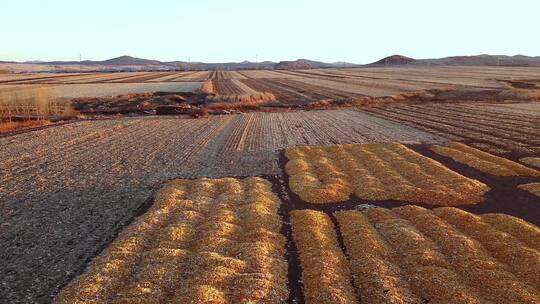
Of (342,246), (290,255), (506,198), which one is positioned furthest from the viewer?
(506,198)

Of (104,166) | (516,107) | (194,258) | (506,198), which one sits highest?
(516,107)

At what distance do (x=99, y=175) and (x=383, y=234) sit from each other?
24.0m

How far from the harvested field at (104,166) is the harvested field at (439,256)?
12370 mm

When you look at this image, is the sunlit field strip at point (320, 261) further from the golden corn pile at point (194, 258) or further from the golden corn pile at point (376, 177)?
the golden corn pile at point (376, 177)

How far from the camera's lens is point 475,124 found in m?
57.8

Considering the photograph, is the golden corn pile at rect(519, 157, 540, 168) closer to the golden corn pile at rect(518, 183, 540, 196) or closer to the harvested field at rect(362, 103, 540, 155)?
the harvested field at rect(362, 103, 540, 155)

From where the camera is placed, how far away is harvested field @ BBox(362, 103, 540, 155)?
149 ft

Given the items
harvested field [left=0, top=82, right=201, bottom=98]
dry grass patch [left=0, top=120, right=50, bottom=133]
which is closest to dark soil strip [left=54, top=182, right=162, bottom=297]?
dry grass patch [left=0, top=120, right=50, bottom=133]

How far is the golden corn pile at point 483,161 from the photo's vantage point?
115ft

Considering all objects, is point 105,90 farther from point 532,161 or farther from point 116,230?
point 532,161

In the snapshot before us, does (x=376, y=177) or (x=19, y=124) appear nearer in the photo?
(x=376, y=177)

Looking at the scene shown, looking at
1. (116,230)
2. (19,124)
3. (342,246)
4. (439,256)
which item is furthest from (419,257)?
(19,124)

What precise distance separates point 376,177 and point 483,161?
420 inches

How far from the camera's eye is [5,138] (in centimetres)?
5378
